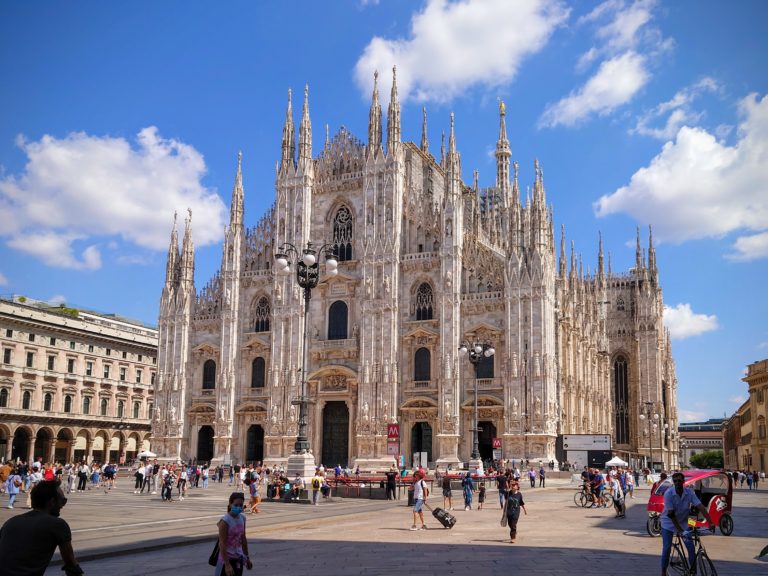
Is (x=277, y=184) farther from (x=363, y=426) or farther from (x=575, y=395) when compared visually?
(x=575, y=395)

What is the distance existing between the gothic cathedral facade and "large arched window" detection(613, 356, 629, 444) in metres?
20.9

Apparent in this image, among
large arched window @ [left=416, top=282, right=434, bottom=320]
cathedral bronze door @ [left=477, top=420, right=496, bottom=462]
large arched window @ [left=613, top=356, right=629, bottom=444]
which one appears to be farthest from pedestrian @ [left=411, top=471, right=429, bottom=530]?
large arched window @ [left=613, top=356, right=629, bottom=444]

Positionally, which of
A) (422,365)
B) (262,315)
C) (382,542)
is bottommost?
(382,542)

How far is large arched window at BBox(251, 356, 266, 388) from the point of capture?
184ft

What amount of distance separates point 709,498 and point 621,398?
218 feet

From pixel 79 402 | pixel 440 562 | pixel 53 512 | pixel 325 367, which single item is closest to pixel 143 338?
pixel 79 402

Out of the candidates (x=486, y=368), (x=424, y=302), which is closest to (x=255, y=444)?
(x=424, y=302)

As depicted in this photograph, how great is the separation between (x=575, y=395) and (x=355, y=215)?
20571 millimetres

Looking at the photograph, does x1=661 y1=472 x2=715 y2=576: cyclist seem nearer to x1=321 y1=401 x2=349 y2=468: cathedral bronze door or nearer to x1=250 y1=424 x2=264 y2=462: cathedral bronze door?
x1=321 y1=401 x2=349 y2=468: cathedral bronze door

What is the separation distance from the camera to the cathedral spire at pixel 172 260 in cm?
5909

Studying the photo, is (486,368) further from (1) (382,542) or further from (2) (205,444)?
(1) (382,542)

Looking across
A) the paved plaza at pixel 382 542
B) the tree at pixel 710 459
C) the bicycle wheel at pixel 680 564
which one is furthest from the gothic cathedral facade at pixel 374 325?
the tree at pixel 710 459

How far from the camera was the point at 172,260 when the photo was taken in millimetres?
59312

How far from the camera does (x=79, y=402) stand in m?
68.5
